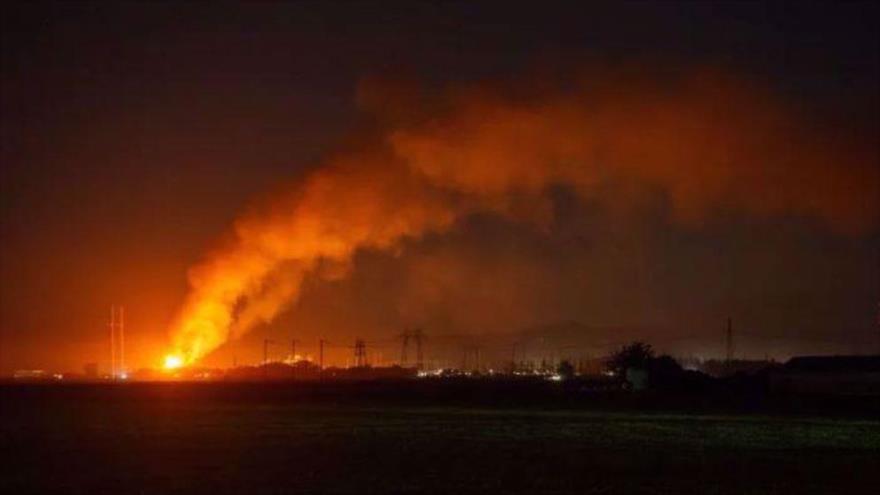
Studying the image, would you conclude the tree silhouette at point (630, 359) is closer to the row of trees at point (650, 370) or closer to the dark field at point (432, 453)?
the row of trees at point (650, 370)

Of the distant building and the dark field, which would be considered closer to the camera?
the dark field

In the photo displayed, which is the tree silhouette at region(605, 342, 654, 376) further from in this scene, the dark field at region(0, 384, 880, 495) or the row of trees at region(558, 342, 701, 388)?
the dark field at region(0, 384, 880, 495)

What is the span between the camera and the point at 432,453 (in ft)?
135

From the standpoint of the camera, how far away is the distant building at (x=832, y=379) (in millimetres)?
123875

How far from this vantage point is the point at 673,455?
41.2 m

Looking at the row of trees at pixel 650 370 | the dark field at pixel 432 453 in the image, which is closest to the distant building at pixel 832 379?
the row of trees at pixel 650 370

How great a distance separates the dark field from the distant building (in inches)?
2261

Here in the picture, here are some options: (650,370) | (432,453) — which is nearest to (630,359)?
(650,370)

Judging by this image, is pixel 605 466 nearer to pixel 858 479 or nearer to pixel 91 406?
pixel 858 479

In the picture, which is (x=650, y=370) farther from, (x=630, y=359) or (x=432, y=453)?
(x=432, y=453)

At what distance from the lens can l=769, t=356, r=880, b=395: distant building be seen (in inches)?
4877

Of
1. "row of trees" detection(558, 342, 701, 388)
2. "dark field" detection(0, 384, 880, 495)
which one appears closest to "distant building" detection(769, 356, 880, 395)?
"row of trees" detection(558, 342, 701, 388)

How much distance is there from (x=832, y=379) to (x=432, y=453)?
9687 centimetres

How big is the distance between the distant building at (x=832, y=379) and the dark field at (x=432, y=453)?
57.4 m
